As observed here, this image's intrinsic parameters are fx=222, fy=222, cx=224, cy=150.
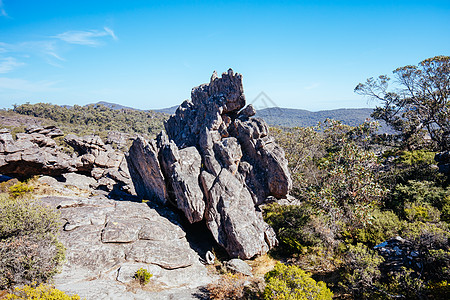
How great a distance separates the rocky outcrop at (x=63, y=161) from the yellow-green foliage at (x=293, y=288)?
2179 centimetres

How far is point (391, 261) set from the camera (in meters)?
12.3

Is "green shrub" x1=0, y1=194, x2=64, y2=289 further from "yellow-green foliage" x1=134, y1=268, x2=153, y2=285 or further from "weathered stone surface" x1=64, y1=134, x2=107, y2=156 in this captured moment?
"weathered stone surface" x1=64, y1=134, x2=107, y2=156

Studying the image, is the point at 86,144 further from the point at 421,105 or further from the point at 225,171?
the point at 421,105

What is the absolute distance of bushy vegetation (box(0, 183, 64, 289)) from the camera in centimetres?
1044

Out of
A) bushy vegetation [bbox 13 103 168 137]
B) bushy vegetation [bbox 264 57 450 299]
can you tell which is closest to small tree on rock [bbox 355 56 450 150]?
bushy vegetation [bbox 264 57 450 299]

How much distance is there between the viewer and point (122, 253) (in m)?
14.5

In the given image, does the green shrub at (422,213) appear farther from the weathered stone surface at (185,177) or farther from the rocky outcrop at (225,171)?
the weathered stone surface at (185,177)

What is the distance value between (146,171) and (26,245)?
10584 mm

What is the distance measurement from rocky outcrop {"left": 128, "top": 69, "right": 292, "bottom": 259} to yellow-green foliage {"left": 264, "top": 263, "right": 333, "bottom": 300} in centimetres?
568

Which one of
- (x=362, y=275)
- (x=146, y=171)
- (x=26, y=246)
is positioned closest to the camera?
(x=26, y=246)

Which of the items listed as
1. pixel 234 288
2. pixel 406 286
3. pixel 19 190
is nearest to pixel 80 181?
pixel 19 190

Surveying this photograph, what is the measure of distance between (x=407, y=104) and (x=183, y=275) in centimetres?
4601

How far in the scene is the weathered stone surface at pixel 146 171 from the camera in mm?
19766

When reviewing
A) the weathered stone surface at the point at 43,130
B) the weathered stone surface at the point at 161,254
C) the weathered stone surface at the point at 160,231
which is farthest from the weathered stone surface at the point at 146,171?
the weathered stone surface at the point at 43,130
